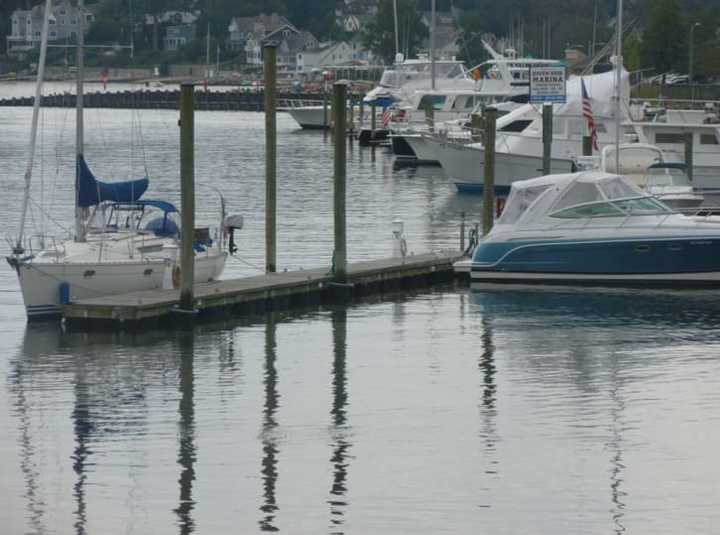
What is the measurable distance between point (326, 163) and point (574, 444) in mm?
60421

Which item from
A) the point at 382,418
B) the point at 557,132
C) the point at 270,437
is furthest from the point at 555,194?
the point at 557,132

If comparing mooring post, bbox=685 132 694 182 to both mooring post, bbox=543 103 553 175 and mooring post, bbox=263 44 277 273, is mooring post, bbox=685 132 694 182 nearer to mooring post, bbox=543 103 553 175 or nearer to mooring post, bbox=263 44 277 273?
mooring post, bbox=543 103 553 175

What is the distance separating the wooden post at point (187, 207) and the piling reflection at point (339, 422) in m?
2.78

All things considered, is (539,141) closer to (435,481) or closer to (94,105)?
(435,481)

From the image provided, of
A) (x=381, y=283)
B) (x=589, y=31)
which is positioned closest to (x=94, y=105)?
(x=589, y=31)

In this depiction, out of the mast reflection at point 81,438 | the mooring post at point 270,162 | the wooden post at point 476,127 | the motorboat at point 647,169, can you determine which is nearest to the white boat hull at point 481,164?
the wooden post at point 476,127

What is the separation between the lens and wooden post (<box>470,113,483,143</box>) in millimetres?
69750

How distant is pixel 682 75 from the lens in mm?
111938

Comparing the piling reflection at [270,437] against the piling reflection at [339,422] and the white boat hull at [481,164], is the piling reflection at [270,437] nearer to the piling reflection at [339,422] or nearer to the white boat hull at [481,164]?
the piling reflection at [339,422]

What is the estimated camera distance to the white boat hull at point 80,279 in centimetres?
3381

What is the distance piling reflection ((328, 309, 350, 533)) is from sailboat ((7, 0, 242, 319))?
10.4ft

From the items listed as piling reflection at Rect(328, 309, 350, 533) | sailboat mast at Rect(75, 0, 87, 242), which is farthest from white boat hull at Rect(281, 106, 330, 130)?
piling reflection at Rect(328, 309, 350, 533)

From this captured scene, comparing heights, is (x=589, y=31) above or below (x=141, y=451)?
above

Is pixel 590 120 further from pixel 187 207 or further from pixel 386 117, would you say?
pixel 386 117
